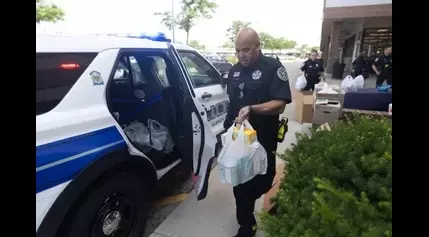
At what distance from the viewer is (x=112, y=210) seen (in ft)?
6.82

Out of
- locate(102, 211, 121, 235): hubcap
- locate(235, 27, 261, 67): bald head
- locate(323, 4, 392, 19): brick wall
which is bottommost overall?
locate(102, 211, 121, 235): hubcap

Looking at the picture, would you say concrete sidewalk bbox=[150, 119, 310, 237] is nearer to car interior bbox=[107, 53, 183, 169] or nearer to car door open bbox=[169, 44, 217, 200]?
car door open bbox=[169, 44, 217, 200]

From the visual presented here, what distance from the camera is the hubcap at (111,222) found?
204cm

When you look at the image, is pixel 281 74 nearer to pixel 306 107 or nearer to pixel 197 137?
pixel 197 137

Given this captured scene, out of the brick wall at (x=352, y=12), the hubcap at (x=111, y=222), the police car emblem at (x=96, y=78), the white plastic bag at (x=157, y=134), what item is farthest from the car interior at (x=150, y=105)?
the brick wall at (x=352, y=12)

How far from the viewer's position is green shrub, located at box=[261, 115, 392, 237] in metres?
1.02

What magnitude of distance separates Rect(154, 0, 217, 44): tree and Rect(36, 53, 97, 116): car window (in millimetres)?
22882

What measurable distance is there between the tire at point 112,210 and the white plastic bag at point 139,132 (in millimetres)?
625

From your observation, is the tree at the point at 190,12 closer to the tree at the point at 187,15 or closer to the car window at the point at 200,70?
the tree at the point at 187,15

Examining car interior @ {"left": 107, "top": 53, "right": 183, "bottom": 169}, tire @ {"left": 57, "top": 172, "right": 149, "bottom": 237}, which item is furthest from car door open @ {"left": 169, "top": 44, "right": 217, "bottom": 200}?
tire @ {"left": 57, "top": 172, "right": 149, "bottom": 237}
